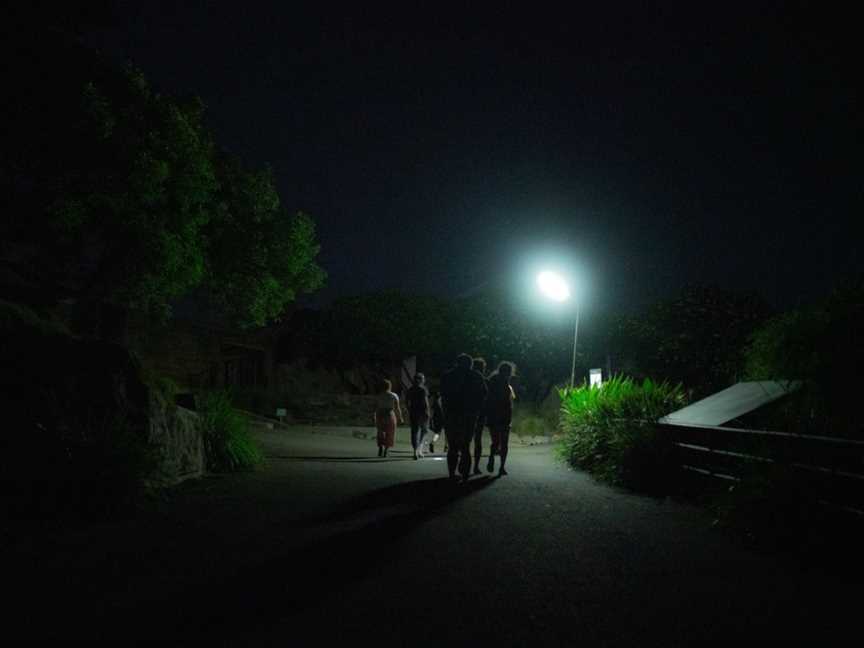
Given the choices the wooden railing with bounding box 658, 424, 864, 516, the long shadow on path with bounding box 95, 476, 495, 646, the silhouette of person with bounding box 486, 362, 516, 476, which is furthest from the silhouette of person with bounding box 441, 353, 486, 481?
the wooden railing with bounding box 658, 424, 864, 516

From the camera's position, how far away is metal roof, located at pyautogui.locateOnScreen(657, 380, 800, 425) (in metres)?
9.06

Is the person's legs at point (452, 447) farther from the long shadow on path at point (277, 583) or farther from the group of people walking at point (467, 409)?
the long shadow on path at point (277, 583)

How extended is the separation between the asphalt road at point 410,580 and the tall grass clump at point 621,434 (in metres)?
1.97

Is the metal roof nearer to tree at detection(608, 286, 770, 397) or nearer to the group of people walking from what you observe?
the group of people walking

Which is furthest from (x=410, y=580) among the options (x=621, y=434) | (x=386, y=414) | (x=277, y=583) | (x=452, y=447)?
(x=386, y=414)

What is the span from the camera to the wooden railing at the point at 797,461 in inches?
233

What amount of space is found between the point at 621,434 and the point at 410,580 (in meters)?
7.15

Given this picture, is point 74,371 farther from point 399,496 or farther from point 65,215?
point 65,215

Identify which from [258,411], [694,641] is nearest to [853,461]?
[694,641]

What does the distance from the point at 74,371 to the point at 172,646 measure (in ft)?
17.9

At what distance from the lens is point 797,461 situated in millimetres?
6504

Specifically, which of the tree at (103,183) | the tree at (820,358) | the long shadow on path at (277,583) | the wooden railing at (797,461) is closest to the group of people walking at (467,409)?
the long shadow on path at (277,583)

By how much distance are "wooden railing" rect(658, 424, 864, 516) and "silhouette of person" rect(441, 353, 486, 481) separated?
3296 mm

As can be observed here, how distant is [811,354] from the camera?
400 inches
